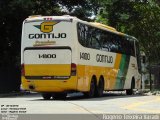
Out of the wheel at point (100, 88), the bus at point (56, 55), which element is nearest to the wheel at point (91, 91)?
the bus at point (56, 55)

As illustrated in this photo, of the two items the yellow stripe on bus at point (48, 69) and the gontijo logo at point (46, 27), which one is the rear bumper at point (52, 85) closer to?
the yellow stripe on bus at point (48, 69)

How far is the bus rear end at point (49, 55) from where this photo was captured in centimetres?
2495

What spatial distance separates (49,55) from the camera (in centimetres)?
2506

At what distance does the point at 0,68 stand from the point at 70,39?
55.3ft

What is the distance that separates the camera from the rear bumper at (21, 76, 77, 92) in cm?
2494

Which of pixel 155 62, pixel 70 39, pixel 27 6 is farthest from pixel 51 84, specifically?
pixel 155 62

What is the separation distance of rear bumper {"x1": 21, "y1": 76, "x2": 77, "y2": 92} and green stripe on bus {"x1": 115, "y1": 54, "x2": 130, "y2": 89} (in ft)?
23.5

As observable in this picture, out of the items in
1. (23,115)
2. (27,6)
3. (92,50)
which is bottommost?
(23,115)

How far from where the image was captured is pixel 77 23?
2544 centimetres

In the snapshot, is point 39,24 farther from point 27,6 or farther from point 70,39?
point 27,6

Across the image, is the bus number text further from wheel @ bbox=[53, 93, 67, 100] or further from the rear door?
wheel @ bbox=[53, 93, 67, 100]

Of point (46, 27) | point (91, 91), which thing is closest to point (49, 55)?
point (46, 27)

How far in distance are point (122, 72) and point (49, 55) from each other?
28.6 feet

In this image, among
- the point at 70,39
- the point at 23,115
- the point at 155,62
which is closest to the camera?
the point at 23,115
